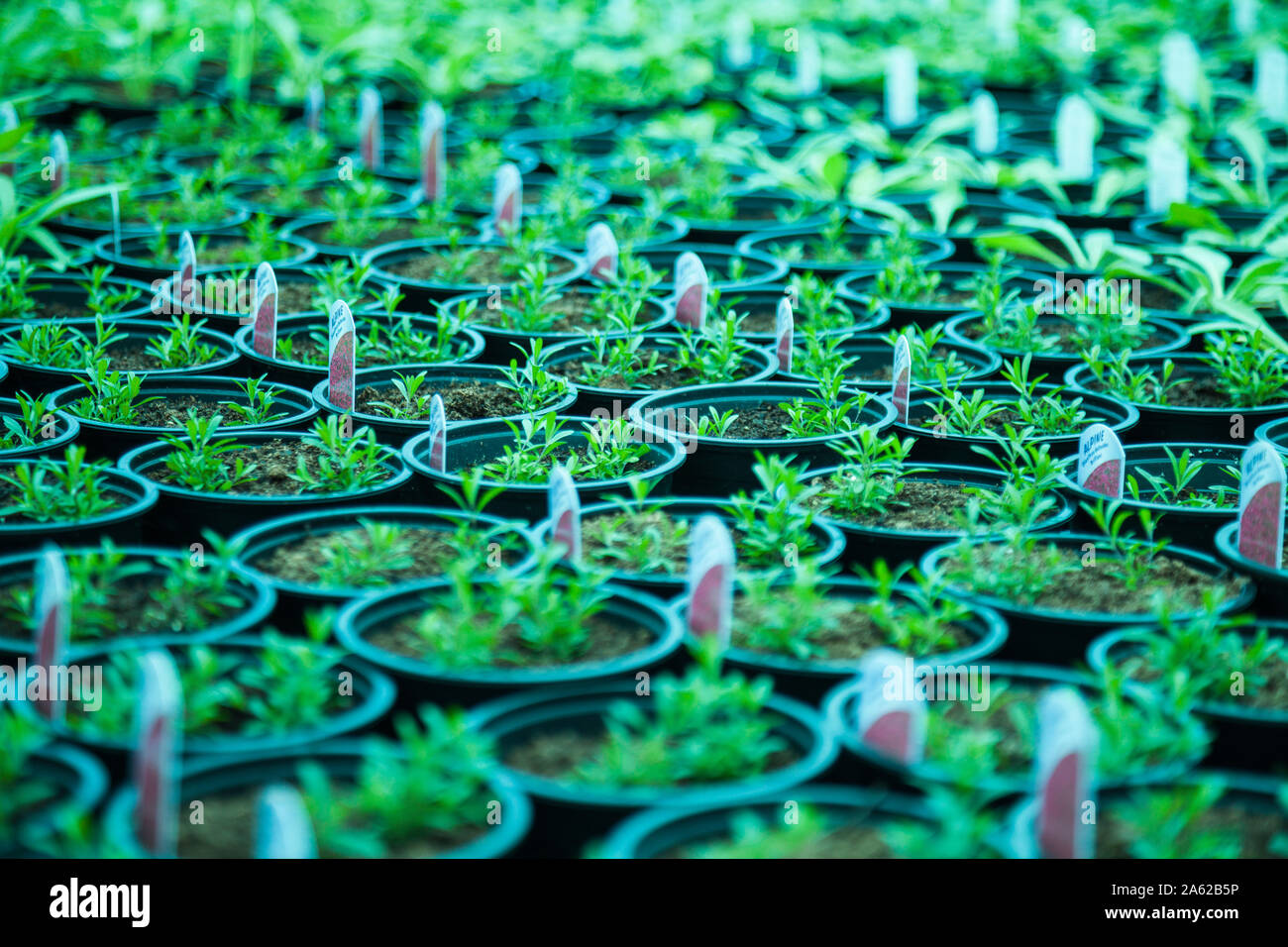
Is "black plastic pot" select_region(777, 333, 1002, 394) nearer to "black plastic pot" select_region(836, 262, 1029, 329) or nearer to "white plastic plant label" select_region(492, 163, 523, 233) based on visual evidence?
"black plastic pot" select_region(836, 262, 1029, 329)

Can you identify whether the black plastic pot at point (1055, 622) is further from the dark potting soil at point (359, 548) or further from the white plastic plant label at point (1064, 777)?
the dark potting soil at point (359, 548)

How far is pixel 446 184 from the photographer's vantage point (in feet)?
14.6

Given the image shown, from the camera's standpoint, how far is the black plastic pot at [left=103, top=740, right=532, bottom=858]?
148cm

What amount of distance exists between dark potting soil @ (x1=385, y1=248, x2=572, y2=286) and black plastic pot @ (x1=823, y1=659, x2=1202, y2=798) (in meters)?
2.03

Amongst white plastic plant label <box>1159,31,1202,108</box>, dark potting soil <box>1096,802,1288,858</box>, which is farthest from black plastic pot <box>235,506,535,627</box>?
white plastic plant label <box>1159,31,1202,108</box>

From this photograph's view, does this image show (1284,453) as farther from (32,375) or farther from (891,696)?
(32,375)

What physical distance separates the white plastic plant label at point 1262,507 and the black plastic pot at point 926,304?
1224mm

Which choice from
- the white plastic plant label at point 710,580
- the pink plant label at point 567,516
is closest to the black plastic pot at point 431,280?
the pink plant label at point 567,516

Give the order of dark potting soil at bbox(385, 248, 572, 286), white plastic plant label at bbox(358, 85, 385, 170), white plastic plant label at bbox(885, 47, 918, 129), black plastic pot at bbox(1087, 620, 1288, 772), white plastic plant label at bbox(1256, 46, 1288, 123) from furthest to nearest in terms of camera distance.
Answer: white plastic plant label at bbox(1256, 46, 1288, 123) < white plastic plant label at bbox(885, 47, 918, 129) < white plastic plant label at bbox(358, 85, 385, 170) < dark potting soil at bbox(385, 248, 572, 286) < black plastic pot at bbox(1087, 620, 1288, 772)

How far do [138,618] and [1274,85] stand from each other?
4.94 metres

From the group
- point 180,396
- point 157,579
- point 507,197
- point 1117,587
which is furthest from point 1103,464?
point 507,197

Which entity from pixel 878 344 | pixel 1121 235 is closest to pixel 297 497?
pixel 878 344

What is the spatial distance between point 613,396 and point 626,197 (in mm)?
1817

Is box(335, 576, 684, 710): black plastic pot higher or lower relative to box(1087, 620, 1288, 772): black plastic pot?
higher
